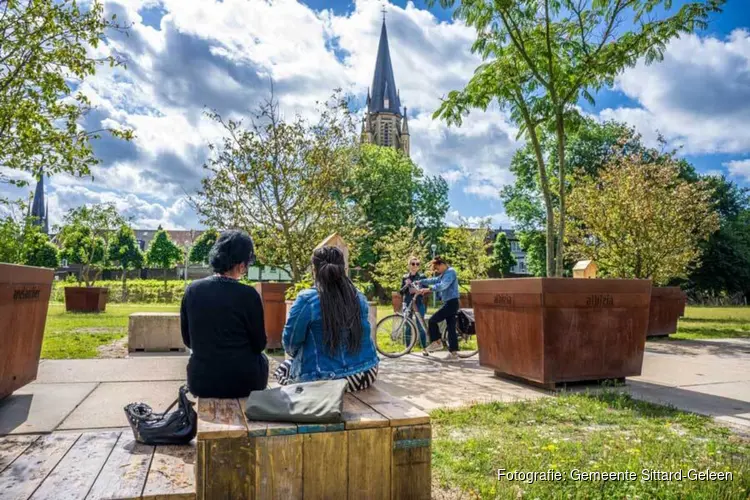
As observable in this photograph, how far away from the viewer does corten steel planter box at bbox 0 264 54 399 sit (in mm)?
5051

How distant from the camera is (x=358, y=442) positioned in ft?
8.85

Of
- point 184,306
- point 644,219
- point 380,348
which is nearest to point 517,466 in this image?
point 184,306

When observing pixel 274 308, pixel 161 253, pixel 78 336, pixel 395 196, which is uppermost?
pixel 395 196

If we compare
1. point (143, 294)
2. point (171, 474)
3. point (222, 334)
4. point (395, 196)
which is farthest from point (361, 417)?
point (395, 196)

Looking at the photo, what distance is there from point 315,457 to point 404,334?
25.3 feet

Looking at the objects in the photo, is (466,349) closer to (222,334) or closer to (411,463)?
(222,334)

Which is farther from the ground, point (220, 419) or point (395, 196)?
point (395, 196)

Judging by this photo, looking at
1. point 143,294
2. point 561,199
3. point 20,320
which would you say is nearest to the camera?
point 20,320

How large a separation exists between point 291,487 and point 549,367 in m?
4.51

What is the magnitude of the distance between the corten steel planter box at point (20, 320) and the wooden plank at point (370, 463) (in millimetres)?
3738

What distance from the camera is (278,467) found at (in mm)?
2588

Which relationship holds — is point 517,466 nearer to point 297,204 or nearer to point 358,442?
point 358,442

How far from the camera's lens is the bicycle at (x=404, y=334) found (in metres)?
9.98

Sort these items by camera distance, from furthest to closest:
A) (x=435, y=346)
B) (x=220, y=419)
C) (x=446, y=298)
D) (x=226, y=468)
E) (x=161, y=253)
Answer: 1. (x=161, y=253)
2. (x=435, y=346)
3. (x=446, y=298)
4. (x=220, y=419)
5. (x=226, y=468)
